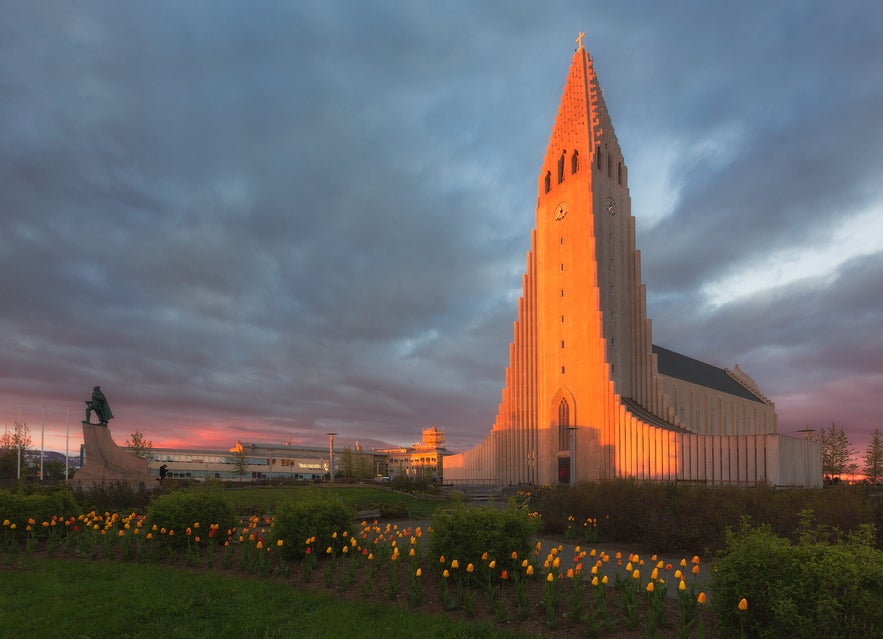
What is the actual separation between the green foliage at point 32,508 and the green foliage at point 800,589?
13.9m

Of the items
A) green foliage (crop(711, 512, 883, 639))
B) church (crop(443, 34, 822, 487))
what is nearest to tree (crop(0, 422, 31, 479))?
church (crop(443, 34, 822, 487))

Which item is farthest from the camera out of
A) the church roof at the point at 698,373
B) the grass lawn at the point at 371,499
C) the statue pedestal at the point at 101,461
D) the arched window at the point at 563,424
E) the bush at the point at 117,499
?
the church roof at the point at 698,373

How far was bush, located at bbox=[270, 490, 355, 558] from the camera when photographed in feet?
37.4

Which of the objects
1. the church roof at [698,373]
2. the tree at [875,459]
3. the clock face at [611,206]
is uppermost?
the clock face at [611,206]

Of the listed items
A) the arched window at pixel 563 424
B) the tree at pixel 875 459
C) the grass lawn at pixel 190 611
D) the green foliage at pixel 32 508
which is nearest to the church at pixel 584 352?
the arched window at pixel 563 424

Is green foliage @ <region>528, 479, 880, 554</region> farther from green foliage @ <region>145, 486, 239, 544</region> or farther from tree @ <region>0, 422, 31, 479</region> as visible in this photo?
tree @ <region>0, 422, 31, 479</region>

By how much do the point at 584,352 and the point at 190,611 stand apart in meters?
48.6

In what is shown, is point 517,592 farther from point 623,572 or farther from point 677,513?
point 677,513

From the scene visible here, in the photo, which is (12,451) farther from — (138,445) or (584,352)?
(584,352)

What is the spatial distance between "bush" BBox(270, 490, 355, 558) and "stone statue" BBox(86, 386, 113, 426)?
84.3 ft

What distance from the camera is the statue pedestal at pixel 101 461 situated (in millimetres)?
31984

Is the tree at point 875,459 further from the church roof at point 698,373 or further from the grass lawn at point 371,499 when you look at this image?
the grass lawn at point 371,499

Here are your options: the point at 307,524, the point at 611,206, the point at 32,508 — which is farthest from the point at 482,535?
the point at 611,206

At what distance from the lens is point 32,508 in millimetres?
13828
